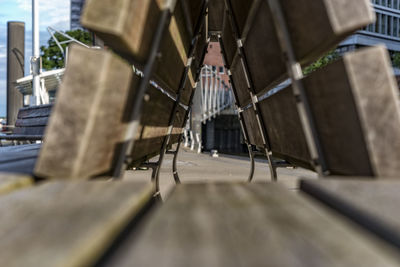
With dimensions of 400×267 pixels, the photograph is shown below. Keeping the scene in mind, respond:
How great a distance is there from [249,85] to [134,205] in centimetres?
197

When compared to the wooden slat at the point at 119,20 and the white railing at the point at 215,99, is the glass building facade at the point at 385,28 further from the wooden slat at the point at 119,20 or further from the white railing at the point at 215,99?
the wooden slat at the point at 119,20

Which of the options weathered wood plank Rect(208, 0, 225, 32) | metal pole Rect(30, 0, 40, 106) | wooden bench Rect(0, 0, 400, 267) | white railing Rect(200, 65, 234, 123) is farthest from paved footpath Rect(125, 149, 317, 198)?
white railing Rect(200, 65, 234, 123)

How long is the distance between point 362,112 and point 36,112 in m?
6.40

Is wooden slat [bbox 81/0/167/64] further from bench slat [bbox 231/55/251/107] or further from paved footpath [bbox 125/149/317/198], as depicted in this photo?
paved footpath [bbox 125/149/317/198]

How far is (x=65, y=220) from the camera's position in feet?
2.38

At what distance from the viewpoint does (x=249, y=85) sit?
2.68 m

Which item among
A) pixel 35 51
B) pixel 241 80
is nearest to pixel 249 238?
pixel 241 80

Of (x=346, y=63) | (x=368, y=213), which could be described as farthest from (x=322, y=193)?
(x=346, y=63)

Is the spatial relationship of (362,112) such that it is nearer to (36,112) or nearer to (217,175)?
(36,112)

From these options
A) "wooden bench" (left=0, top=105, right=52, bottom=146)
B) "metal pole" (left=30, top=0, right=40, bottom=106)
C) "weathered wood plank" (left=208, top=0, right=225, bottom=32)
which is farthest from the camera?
"metal pole" (left=30, top=0, right=40, bottom=106)

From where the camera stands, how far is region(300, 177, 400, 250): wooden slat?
69cm

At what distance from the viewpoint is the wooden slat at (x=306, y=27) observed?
112 cm

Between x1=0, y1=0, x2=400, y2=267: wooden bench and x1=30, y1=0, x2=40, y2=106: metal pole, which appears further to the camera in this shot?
x1=30, y1=0, x2=40, y2=106: metal pole

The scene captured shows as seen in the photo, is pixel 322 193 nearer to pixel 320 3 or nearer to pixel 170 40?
pixel 320 3
